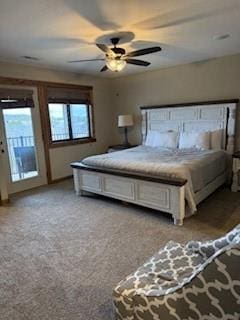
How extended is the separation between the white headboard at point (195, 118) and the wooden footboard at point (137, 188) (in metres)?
2.23

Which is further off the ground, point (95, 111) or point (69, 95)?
point (69, 95)

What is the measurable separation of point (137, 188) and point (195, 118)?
242 centimetres

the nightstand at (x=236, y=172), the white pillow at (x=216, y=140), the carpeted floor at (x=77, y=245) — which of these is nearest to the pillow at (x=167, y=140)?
the white pillow at (x=216, y=140)

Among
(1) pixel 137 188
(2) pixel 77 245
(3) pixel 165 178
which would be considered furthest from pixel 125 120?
(2) pixel 77 245

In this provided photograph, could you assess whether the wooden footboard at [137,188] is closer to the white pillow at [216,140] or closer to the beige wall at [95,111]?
the beige wall at [95,111]

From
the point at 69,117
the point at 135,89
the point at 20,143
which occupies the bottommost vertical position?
the point at 20,143

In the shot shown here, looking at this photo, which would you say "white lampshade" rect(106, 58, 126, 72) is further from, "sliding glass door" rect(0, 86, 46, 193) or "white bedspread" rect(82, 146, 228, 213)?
"sliding glass door" rect(0, 86, 46, 193)

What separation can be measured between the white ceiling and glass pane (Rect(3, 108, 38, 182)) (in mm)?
1066

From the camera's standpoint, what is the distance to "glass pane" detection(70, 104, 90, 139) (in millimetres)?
5832

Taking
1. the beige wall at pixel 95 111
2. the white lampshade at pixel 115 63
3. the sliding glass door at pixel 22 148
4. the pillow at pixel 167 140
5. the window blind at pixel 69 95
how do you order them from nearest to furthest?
the white lampshade at pixel 115 63, the sliding glass door at pixel 22 148, the beige wall at pixel 95 111, the pillow at pixel 167 140, the window blind at pixel 69 95

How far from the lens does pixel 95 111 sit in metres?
6.25

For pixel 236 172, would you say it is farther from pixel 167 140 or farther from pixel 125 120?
pixel 125 120

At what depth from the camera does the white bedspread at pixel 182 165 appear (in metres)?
3.21

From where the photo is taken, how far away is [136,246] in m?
2.66
